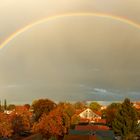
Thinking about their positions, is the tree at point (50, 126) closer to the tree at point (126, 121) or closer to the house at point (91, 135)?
the house at point (91, 135)

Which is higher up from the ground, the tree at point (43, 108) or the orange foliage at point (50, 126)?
the tree at point (43, 108)

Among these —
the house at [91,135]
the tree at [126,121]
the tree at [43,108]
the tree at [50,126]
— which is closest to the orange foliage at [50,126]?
the tree at [50,126]

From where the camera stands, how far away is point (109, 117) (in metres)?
87.7

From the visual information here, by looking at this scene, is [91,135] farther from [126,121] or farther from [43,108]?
[43,108]

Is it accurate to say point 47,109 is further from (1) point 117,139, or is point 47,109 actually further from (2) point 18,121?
(1) point 117,139

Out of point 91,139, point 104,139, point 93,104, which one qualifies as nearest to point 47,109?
point 104,139

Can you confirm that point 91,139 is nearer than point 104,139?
Yes

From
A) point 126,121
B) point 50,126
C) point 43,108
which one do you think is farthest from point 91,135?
point 43,108

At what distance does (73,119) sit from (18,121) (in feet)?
47.5

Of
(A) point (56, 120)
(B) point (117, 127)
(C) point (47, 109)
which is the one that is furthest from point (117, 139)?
(C) point (47, 109)

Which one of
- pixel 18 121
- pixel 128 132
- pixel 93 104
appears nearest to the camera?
pixel 128 132

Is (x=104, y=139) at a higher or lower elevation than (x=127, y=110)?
lower

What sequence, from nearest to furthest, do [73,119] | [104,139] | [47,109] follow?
[104,139], [73,119], [47,109]

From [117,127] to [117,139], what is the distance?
5.33 metres
